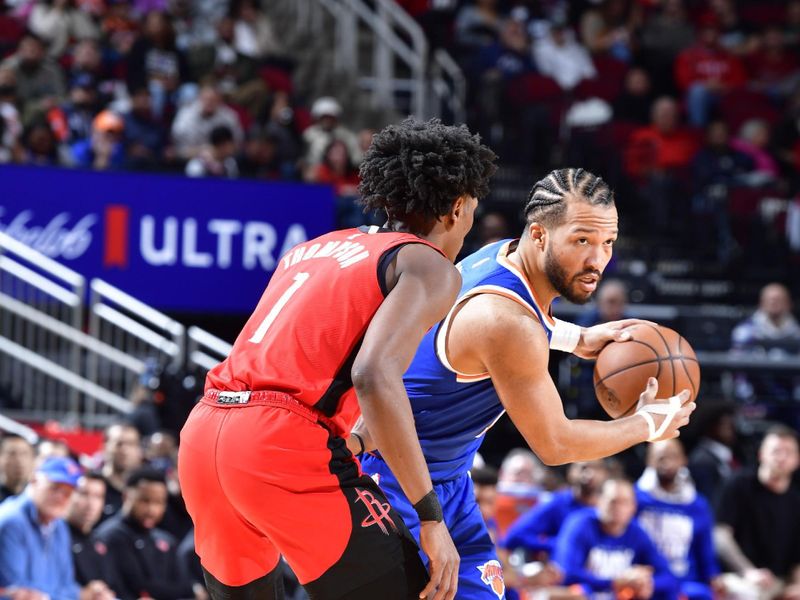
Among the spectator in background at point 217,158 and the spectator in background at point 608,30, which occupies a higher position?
the spectator in background at point 608,30

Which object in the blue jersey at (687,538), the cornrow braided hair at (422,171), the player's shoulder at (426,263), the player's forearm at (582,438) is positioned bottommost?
the blue jersey at (687,538)

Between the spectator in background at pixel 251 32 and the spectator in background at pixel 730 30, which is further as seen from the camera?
the spectator in background at pixel 730 30

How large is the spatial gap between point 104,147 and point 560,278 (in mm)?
8719

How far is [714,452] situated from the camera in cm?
1076

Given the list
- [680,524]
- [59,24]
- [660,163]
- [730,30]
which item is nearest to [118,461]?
[680,524]

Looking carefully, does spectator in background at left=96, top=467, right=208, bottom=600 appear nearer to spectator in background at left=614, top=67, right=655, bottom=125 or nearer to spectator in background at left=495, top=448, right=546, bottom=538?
spectator in background at left=495, top=448, right=546, bottom=538

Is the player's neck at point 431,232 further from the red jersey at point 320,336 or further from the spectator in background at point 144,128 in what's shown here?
the spectator in background at point 144,128

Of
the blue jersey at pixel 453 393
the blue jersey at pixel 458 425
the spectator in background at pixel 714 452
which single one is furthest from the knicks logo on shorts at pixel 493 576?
the spectator in background at pixel 714 452

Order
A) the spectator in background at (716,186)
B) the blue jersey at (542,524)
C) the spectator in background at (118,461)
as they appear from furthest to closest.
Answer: the spectator in background at (716,186), the blue jersey at (542,524), the spectator in background at (118,461)

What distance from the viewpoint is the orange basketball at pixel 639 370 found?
4516 mm

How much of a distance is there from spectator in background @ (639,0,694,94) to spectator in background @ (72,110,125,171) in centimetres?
705

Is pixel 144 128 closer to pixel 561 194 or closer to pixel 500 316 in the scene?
pixel 561 194

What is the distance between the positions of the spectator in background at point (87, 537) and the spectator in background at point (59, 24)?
6638 millimetres

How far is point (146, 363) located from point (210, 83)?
11.8 feet
